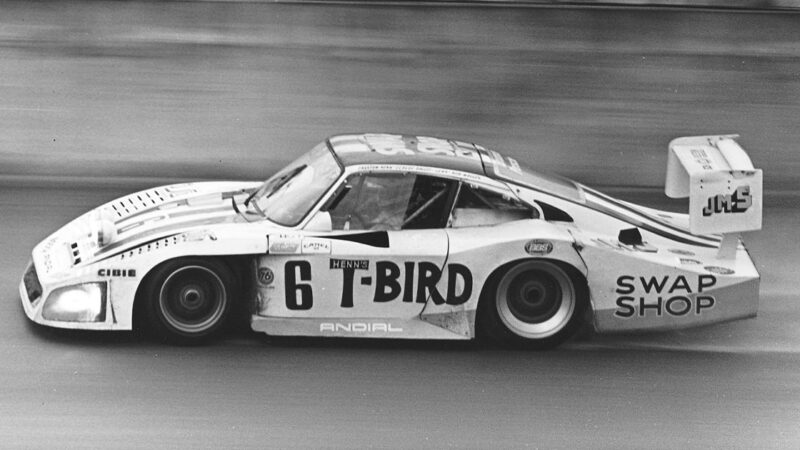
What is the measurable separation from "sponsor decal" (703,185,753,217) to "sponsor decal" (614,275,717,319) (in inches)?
15.7

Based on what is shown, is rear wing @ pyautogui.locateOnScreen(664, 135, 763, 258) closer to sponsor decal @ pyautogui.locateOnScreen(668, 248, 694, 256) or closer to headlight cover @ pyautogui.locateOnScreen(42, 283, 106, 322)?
sponsor decal @ pyautogui.locateOnScreen(668, 248, 694, 256)

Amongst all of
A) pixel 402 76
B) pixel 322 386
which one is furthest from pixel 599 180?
pixel 322 386

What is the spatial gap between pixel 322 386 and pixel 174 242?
1.21m

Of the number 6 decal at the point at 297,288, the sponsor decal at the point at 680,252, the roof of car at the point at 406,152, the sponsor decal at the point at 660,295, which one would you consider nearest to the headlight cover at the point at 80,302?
the number 6 decal at the point at 297,288

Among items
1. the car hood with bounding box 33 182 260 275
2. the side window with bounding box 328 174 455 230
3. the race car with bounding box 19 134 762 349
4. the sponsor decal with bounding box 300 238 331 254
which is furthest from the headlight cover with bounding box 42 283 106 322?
the side window with bounding box 328 174 455 230

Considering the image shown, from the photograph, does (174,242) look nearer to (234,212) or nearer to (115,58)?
(234,212)

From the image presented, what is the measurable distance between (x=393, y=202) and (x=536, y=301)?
41.8 inches

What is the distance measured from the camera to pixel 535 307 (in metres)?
7.19

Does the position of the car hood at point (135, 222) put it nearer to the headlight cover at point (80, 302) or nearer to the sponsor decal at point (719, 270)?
the headlight cover at point (80, 302)

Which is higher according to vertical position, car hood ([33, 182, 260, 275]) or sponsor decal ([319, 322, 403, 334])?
car hood ([33, 182, 260, 275])

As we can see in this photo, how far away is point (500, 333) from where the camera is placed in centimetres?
712

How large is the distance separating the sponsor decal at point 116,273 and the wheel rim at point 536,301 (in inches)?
85.1

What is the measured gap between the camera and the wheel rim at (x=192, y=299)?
6848mm

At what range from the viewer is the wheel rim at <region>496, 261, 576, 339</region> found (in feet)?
23.4
